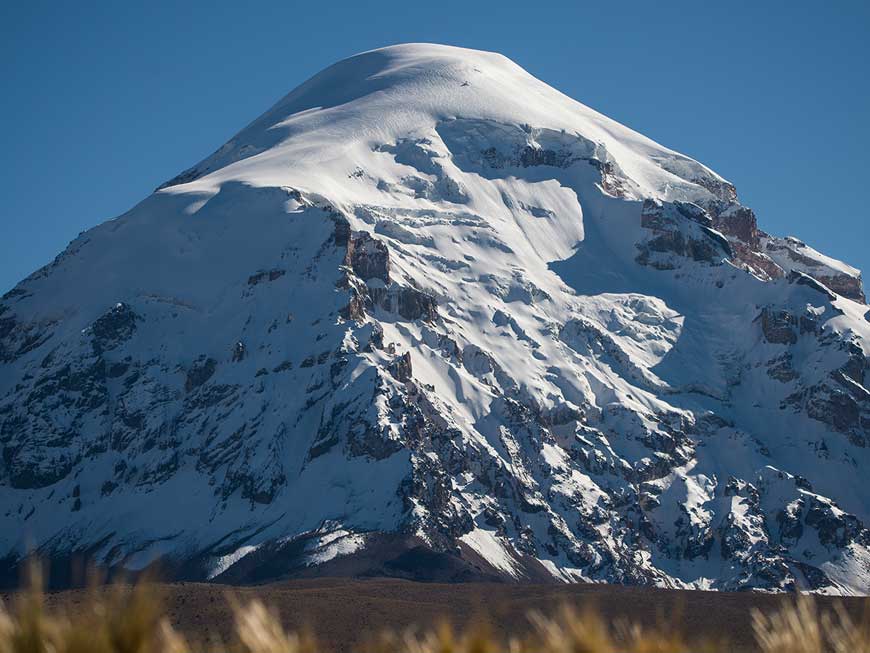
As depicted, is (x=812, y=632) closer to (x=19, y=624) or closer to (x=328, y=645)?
(x=19, y=624)

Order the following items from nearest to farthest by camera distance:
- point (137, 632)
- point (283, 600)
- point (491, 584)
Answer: point (137, 632), point (283, 600), point (491, 584)

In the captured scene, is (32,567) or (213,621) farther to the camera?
(213,621)

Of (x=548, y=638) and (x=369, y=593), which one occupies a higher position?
(x=548, y=638)

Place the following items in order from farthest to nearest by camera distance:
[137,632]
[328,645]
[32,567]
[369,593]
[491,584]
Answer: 1. [491,584]
2. [369,593]
3. [328,645]
4. [137,632]
5. [32,567]

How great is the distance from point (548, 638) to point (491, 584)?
573 feet

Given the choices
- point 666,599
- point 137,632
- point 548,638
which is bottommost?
point 666,599

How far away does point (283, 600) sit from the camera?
162 m

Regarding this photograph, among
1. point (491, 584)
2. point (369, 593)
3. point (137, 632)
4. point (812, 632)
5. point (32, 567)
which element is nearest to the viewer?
point (32, 567)

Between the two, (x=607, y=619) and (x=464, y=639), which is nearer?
(x=464, y=639)

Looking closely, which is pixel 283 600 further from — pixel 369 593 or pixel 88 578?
pixel 88 578

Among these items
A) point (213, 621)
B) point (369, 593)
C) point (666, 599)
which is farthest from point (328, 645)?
point (666, 599)

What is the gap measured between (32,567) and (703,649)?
347 inches

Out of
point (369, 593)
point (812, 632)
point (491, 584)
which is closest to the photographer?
point (812, 632)

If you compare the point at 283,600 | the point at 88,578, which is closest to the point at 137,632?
the point at 88,578
